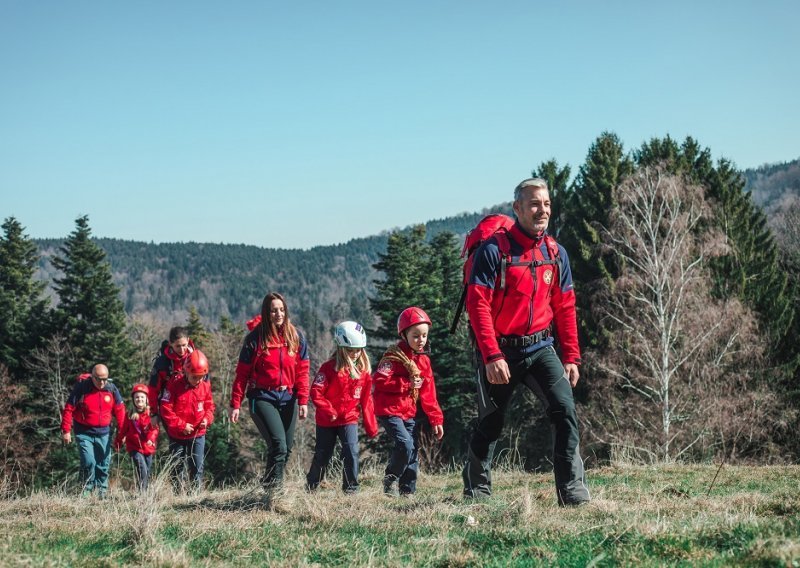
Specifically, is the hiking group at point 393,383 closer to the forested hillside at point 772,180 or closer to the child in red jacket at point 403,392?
the child in red jacket at point 403,392

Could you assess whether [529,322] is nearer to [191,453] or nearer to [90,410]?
[191,453]

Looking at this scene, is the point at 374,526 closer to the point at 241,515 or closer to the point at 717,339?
the point at 241,515

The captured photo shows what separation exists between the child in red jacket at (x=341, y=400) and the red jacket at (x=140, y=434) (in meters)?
4.30

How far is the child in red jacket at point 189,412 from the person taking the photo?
9688mm

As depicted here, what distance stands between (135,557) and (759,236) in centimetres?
3701

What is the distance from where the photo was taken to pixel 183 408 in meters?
9.80

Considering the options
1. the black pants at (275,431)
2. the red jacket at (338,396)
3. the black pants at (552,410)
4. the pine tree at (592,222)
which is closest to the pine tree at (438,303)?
the pine tree at (592,222)

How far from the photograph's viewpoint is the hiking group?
5535 millimetres

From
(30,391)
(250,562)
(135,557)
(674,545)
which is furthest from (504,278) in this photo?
(30,391)

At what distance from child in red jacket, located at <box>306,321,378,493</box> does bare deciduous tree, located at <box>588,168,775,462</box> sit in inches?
637

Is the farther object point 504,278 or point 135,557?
point 504,278

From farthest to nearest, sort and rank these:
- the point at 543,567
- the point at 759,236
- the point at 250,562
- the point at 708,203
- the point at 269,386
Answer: the point at 759,236, the point at 708,203, the point at 269,386, the point at 250,562, the point at 543,567

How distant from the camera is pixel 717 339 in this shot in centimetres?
2523

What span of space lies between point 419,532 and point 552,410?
165 cm
